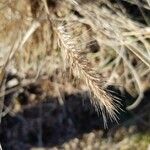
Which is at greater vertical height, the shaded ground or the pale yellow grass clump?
the pale yellow grass clump

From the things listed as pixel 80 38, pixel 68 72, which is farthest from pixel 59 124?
pixel 80 38

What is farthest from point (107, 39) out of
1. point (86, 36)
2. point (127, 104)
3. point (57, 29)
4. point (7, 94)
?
point (57, 29)

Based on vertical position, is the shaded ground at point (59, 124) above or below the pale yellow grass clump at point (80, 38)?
below

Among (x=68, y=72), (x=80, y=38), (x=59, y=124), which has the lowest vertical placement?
(x=59, y=124)

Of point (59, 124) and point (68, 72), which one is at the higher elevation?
point (68, 72)

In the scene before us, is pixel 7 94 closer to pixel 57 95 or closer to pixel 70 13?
pixel 57 95

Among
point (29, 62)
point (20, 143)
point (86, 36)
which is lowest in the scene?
point (20, 143)

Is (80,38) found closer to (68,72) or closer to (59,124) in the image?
(68,72)

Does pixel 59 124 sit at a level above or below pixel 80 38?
below
